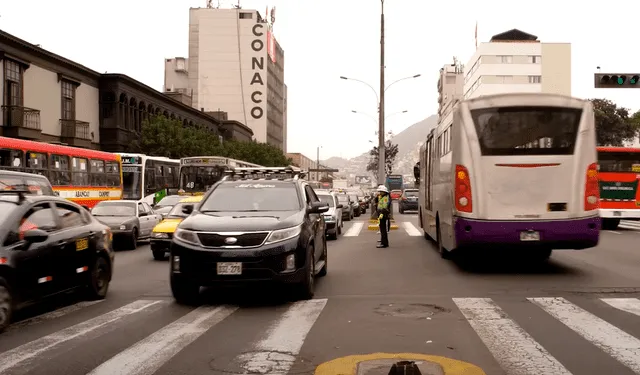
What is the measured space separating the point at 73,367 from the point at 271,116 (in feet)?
414

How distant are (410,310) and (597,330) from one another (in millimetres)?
2230

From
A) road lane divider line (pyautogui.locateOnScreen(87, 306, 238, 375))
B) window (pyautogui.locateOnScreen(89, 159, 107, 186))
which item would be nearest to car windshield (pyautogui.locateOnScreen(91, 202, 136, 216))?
window (pyautogui.locateOnScreen(89, 159, 107, 186))

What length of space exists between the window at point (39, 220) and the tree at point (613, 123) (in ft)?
213

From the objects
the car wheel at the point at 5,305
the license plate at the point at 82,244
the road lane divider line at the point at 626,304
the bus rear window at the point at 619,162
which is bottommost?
the road lane divider line at the point at 626,304

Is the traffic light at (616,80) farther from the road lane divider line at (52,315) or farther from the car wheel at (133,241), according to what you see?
the road lane divider line at (52,315)

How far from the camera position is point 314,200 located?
11.6 m

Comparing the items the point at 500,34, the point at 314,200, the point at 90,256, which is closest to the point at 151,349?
the point at 90,256

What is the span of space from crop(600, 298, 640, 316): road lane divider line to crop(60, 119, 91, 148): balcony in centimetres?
4232

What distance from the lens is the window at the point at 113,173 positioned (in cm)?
3128

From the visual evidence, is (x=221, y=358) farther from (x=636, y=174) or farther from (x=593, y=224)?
(x=636, y=174)

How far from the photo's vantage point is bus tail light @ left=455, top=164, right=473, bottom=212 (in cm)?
1199

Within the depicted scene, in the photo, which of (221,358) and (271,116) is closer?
(221,358)

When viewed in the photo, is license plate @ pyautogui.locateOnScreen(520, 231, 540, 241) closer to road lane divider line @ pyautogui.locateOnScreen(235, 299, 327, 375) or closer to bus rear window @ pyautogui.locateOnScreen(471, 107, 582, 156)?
bus rear window @ pyautogui.locateOnScreen(471, 107, 582, 156)

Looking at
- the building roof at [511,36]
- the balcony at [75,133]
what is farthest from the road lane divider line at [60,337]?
the building roof at [511,36]
